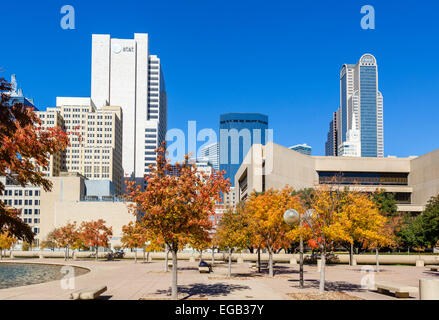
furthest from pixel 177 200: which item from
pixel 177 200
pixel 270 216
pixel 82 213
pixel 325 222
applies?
pixel 82 213

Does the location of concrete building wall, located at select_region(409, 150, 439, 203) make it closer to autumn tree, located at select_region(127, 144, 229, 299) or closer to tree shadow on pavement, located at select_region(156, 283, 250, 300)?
tree shadow on pavement, located at select_region(156, 283, 250, 300)

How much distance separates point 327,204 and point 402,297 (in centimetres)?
597

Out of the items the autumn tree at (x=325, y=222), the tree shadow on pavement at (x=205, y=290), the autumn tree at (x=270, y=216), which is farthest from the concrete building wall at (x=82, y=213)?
the autumn tree at (x=325, y=222)

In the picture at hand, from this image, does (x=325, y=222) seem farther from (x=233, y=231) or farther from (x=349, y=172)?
(x=349, y=172)

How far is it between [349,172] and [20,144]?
369 ft

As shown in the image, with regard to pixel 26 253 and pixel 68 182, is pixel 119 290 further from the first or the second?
pixel 68 182

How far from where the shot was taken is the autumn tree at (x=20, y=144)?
834 cm

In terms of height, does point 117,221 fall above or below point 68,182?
below

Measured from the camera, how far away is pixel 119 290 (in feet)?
82.5

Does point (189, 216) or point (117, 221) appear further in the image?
point (117, 221)

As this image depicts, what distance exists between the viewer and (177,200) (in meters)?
19.4

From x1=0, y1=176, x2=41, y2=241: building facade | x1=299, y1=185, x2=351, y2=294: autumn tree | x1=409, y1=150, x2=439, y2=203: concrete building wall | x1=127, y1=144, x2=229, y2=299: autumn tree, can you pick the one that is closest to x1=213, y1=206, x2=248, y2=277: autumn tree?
x1=299, y1=185, x2=351, y2=294: autumn tree
